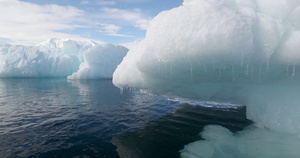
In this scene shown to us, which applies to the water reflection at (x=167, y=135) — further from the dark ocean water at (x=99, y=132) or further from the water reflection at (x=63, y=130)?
the water reflection at (x=63, y=130)

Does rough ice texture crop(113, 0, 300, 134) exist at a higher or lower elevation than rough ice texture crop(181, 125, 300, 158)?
higher

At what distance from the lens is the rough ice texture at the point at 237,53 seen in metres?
4.65

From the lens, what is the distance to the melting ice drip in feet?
15.2

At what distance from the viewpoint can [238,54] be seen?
15.5 ft

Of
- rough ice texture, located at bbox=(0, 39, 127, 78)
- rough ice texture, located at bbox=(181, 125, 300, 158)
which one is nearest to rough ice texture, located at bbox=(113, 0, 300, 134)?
rough ice texture, located at bbox=(181, 125, 300, 158)

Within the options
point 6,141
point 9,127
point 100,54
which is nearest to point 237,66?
point 6,141

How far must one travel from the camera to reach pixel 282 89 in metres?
5.84

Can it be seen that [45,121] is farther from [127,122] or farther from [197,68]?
[197,68]

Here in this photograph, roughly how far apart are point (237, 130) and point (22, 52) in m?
45.7

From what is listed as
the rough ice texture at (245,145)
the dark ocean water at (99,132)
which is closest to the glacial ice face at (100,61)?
the dark ocean water at (99,132)

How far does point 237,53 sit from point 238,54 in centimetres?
5

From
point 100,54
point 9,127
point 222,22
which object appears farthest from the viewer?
point 100,54

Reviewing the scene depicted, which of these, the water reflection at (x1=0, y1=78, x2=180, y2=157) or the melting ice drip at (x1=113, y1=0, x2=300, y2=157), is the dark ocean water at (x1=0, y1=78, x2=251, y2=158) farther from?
the melting ice drip at (x1=113, y1=0, x2=300, y2=157)

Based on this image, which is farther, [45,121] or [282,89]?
[45,121]
